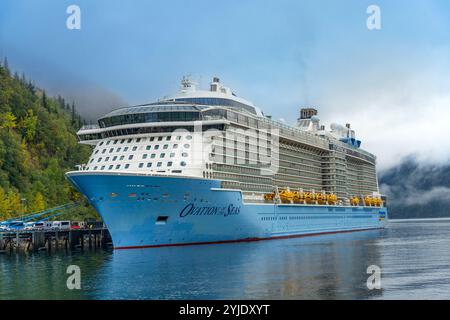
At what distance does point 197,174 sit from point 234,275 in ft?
64.5

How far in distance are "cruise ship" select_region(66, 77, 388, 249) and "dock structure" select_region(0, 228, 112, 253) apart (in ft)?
44.1

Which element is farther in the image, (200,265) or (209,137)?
(209,137)

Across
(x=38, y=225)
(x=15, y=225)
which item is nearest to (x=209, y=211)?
(x=15, y=225)

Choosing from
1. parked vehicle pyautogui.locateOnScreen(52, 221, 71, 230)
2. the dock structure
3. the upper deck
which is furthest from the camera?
parked vehicle pyautogui.locateOnScreen(52, 221, 71, 230)

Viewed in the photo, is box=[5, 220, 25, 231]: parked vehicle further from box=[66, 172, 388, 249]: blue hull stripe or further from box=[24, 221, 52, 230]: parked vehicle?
box=[66, 172, 388, 249]: blue hull stripe

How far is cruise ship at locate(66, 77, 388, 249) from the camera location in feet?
164

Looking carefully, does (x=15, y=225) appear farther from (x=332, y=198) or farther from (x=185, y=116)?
(x=332, y=198)

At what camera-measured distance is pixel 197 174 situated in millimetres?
54062

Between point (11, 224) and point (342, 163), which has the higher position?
point (342, 163)

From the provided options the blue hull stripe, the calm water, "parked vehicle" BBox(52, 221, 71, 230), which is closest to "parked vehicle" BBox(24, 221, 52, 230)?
"parked vehicle" BBox(52, 221, 71, 230)
